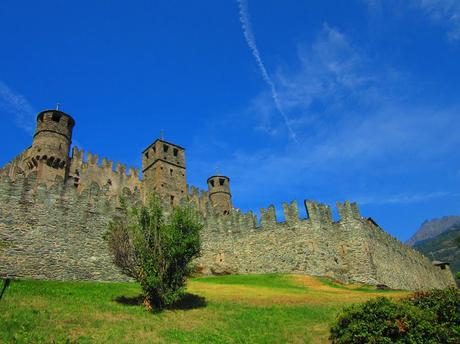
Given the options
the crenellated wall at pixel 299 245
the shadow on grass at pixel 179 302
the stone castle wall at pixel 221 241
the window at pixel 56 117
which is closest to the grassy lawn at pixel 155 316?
the shadow on grass at pixel 179 302

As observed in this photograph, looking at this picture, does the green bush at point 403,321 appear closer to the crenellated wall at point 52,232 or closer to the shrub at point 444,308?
the shrub at point 444,308

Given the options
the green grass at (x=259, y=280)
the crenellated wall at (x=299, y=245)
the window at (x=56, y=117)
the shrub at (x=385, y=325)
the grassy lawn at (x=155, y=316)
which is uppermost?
the window at (x=56, y=117)

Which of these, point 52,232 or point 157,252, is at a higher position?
point 52,232

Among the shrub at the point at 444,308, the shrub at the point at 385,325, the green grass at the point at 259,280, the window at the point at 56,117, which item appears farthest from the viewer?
the window at the point at 56,117

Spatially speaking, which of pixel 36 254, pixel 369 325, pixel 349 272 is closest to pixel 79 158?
pixel 36 254

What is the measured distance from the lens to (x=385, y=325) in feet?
45.8

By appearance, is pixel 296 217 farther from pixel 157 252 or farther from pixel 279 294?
pixel 157 252

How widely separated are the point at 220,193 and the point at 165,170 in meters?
9.89

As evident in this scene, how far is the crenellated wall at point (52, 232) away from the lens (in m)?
24.6

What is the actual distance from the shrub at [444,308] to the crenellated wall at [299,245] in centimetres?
1923

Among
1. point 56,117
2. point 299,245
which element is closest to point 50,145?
point 56,117

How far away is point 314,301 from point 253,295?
3.63 m

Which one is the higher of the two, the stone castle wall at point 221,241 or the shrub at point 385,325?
the stone castle wall at point 221,241

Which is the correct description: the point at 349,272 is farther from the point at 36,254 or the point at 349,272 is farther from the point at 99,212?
the point at 36,254
